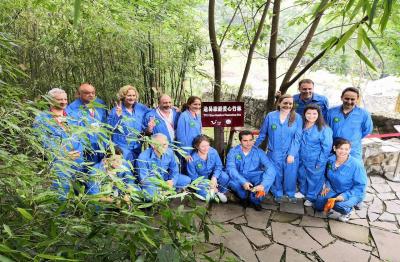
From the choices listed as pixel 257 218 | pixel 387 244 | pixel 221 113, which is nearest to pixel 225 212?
pixel 257 218

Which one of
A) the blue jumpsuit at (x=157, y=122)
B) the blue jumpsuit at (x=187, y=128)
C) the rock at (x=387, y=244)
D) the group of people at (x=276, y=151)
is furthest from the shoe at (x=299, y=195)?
the blue jumpsuit at (x=157, y=122)

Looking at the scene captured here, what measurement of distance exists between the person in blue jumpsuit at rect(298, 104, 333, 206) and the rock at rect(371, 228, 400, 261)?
0.80 m

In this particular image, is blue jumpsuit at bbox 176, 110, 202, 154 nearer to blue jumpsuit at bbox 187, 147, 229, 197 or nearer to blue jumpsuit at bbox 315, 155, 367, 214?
blue jumpsuit at bbox 187, 147, 229, 197

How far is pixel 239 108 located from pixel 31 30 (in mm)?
2677

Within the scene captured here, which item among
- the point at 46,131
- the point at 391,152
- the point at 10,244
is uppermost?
the point at 46,131

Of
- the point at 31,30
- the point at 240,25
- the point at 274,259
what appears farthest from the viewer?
the point at 240,25

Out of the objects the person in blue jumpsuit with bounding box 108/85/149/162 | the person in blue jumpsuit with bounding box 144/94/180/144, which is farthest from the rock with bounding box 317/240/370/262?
the person in blue jumpsuit with bounding box 108/85/149/162

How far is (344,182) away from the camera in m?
3.87

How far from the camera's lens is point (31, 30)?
12.2 feet

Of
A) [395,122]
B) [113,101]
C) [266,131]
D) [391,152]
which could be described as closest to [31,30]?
[113,101]

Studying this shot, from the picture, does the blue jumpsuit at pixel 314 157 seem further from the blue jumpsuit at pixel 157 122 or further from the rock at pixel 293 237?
the blue jumpsuit at pixel 157 122

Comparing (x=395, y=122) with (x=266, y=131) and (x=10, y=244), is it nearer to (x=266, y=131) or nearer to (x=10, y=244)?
(x=266, y=131)

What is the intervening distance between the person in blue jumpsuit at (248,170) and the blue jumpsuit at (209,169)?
92 mm

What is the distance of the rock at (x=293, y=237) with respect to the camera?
11.0 ft
